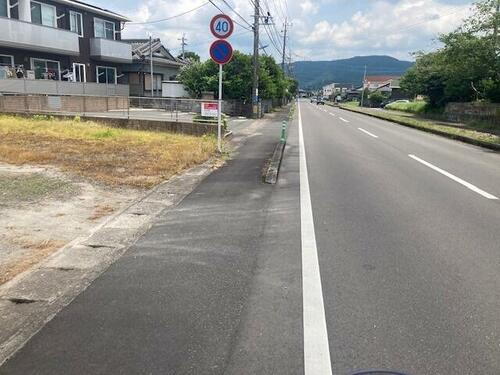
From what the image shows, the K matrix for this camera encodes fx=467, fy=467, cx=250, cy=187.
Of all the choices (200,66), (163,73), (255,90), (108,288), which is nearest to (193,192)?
(108,288)

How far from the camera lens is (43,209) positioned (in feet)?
22.0

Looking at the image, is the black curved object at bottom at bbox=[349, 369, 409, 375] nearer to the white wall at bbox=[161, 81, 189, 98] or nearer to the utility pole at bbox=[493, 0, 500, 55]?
the utility pole at bbox=[493, 0, 500, 55]

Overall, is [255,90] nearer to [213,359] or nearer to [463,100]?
[463,100]

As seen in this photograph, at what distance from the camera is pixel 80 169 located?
977 centimetres

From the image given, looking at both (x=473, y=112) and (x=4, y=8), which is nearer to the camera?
(x=4, y=8)

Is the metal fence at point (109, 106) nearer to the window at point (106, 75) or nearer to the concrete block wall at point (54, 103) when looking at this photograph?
the concrete block wall at point (54, 103)

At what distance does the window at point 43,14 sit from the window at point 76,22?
5.02ft

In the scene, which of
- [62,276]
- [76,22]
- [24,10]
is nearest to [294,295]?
[62,276]

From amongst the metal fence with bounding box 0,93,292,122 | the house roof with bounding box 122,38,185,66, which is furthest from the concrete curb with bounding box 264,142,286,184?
the house roof with bounding box 122,38,185,66

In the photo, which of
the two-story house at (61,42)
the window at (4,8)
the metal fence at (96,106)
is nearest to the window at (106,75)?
the two-story house at (61,42)

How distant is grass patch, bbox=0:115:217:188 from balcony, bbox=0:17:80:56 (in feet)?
35.1

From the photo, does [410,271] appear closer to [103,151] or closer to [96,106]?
[103,151]

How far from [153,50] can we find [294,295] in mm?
43800

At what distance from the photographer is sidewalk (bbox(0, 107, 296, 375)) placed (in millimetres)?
2996
